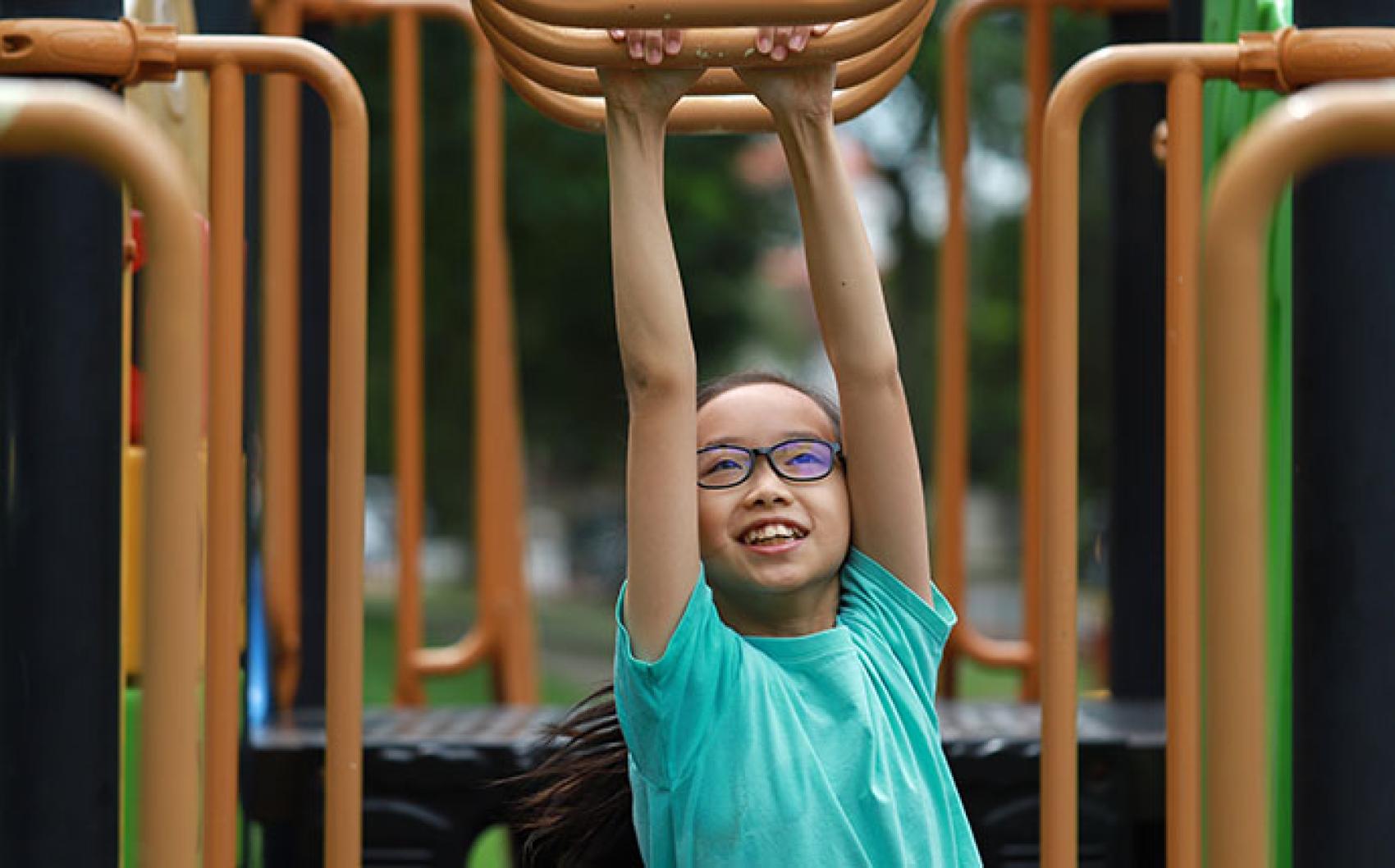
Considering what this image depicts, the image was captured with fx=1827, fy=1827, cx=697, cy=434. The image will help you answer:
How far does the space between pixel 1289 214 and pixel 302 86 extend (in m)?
2.36

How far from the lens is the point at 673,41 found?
5.49 ft

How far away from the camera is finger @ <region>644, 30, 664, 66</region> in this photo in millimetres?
1673

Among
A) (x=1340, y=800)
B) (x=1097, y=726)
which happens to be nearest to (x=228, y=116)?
(x=1340, y=800)

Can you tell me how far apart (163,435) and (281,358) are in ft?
7.53

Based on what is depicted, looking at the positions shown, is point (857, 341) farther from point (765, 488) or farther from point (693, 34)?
point (693, 34)

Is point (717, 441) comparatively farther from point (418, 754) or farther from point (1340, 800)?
point (418, 754)

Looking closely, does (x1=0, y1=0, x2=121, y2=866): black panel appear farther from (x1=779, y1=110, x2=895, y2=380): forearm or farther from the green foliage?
the green foliage

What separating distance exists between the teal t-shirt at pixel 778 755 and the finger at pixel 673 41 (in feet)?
1.64

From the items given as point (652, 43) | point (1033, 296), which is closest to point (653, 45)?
point (652, 43)

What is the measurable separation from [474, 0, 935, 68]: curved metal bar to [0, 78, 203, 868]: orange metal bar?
414mm

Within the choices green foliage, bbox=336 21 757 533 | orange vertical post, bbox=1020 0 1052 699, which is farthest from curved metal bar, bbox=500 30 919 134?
green foliage, bbox=336 21 757 533

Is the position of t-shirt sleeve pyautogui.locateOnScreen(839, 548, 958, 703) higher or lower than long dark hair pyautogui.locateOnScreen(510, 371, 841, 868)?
higher

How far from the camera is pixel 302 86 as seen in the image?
3.83 meters

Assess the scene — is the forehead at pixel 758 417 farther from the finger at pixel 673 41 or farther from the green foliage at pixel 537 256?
the green foliage at pixel 537 256
